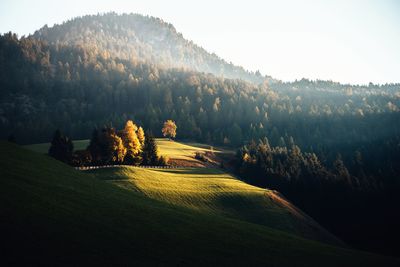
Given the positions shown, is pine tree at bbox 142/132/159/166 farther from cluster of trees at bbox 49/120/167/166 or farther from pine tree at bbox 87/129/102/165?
pine tree at bbox 87/129/102/165

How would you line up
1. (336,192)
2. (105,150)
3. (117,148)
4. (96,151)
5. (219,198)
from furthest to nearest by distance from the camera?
(336,192) < (117,148) < (105,150) < (96,151) < (219,198)

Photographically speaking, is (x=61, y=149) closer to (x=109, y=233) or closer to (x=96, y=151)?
(x=96, y=151)

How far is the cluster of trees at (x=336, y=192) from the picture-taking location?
83.4 metres

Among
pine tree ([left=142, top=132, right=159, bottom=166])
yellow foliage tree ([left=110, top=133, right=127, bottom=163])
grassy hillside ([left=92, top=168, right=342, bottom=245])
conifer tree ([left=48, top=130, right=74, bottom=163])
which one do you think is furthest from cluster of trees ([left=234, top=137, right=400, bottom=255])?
conifer tree ([left=48, top=130, right=74, bottom=163])

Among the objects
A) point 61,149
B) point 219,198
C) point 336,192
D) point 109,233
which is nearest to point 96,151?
point 61,149

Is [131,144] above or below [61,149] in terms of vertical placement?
above

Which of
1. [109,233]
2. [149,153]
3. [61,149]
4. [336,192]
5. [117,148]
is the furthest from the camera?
[336,192]

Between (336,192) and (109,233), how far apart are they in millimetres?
80984

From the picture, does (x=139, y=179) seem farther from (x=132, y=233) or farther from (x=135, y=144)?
(x=132, y=233)

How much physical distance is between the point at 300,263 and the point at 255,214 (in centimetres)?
2947

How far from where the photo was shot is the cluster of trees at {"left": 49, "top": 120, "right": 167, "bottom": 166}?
77.9 m

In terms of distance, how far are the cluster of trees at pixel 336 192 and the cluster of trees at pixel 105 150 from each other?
120ft

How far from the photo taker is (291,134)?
182375 mm

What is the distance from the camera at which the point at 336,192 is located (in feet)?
320
